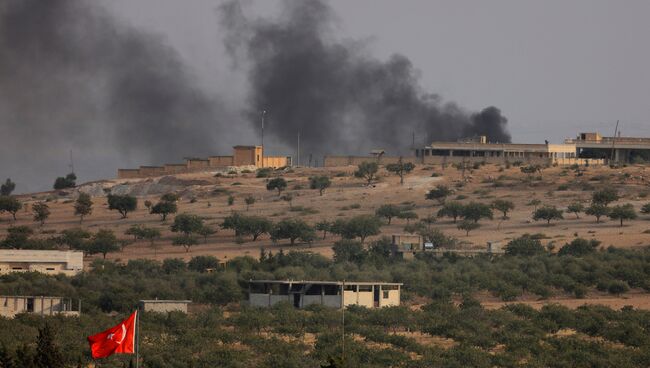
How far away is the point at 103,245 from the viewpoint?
9344cm

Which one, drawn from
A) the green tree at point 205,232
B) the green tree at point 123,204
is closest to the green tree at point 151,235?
the green tree at point 205,232

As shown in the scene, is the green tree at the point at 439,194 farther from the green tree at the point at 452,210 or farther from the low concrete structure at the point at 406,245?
the low concrete structure at the point at 406,245

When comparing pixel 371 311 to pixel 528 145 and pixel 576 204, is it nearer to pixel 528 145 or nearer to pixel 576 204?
pixel 576 204

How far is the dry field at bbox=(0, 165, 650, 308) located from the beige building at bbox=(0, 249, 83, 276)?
31.3 feet

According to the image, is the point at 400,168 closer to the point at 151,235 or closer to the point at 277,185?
the point at 277,185

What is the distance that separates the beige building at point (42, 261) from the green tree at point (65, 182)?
202 feet

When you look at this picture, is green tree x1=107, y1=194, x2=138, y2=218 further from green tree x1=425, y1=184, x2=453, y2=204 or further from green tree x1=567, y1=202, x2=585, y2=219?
Answer: green tree x1=567, y1=202, x2=585, y2=219

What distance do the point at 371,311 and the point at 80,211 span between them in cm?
4770

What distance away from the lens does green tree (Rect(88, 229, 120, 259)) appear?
3669 inches

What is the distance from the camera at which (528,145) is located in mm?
139375

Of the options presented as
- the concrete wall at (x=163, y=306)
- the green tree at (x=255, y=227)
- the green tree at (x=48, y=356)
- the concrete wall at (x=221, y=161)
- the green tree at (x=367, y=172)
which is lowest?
the concrete wall at (x=163, y=306)

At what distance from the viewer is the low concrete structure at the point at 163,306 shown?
68812 millimetres

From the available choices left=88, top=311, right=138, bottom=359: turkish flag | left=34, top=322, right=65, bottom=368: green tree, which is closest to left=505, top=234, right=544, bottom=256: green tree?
left=88, top=311, right=138, bottom=359: turkish flag

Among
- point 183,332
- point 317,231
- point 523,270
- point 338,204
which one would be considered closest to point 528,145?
point 338,204
